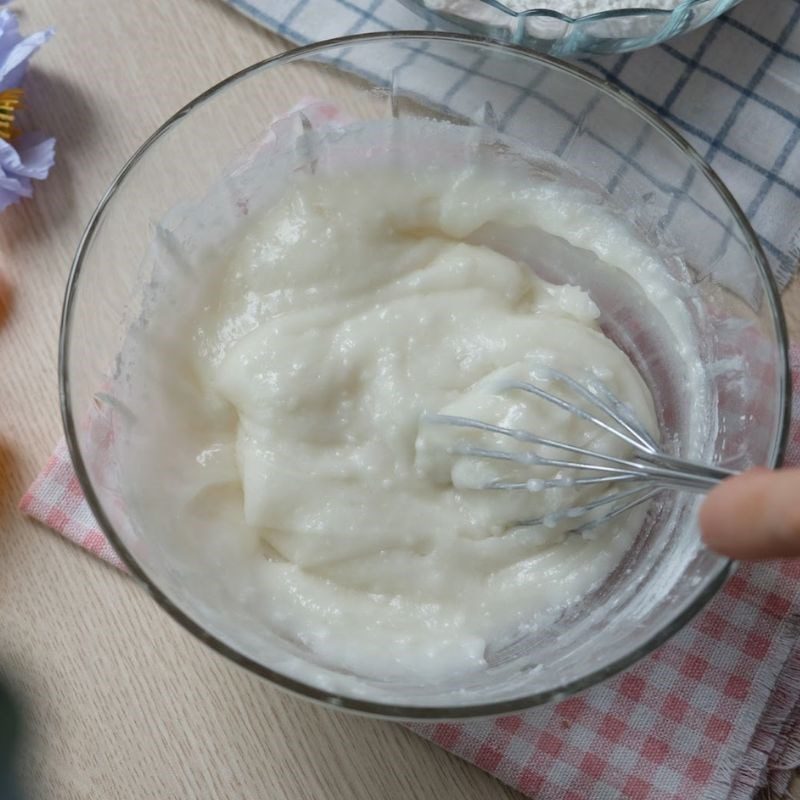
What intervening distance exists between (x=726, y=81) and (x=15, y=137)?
905 mm

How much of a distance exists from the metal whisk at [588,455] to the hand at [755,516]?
16cm

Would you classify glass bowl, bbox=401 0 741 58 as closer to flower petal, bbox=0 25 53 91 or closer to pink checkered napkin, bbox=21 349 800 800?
flower petal, bbox=0 25 53 91

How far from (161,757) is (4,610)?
242 mm

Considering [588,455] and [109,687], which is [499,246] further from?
[109,687]

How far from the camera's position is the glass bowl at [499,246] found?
818 mm

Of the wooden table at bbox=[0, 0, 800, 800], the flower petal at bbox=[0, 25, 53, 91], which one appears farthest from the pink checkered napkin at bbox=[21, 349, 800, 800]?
the flower petal at bbox=[0, 25, 53, 91]

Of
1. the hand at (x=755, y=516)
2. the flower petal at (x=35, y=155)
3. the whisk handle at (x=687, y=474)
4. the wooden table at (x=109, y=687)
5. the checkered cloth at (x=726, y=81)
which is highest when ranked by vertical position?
the checkered cloth at (x=726, y=81)

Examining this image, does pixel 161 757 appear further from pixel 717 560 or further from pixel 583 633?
pixel 717 560

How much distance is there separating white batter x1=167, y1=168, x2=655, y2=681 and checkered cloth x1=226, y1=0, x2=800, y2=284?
0.22m

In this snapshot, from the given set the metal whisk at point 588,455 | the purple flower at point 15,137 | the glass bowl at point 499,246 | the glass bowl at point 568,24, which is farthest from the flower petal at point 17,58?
the metal whisk at point 588,455

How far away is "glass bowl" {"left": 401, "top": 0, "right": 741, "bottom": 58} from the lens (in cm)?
103

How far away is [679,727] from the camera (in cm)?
94

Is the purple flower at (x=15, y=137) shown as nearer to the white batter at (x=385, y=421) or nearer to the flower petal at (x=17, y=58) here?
the flower petal at (x=17, y=58)

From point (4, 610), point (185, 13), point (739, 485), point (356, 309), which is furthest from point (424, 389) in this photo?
point (185, 13)
